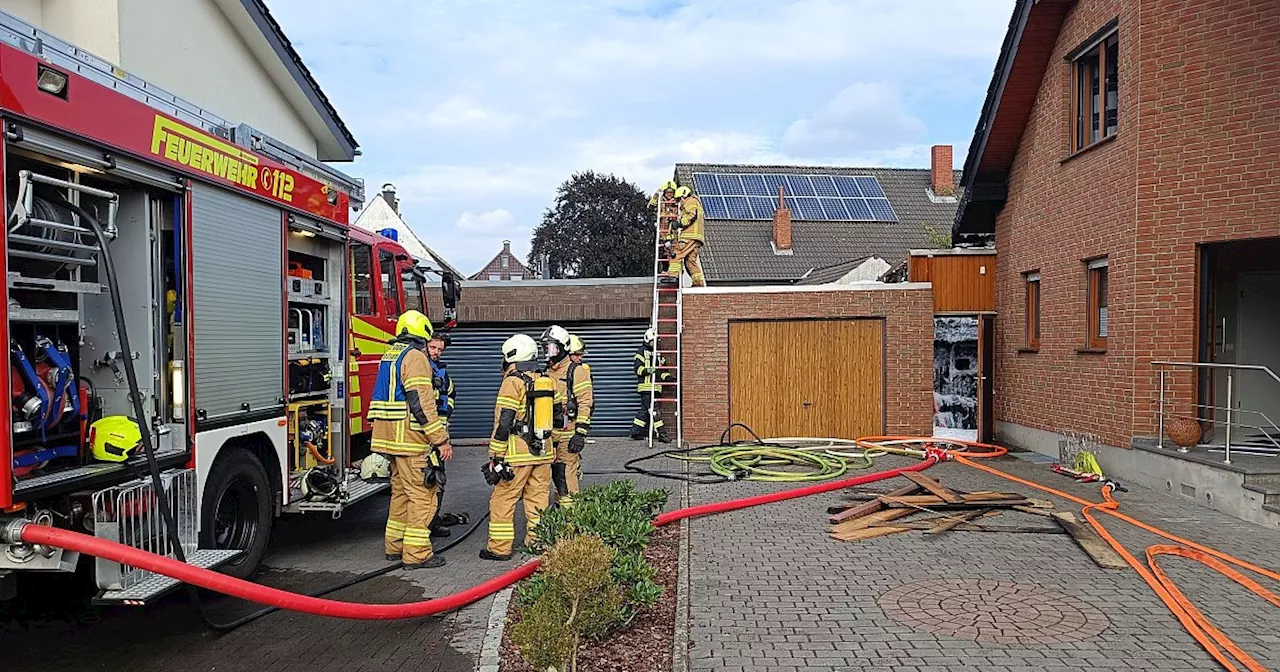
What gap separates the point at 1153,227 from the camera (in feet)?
32.4

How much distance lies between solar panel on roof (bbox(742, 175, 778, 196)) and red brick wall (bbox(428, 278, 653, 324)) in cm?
1540

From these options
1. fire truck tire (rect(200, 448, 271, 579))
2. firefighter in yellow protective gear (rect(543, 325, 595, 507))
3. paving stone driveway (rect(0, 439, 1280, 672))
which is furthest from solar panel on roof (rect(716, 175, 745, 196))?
fire truck tire (rect(200, 448, 271, 579))

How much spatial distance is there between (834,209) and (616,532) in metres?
27.2

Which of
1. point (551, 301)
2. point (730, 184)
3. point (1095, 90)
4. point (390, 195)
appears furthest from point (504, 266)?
point (1095, 90)

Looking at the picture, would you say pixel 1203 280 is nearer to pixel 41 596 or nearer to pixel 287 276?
pixel 287 276

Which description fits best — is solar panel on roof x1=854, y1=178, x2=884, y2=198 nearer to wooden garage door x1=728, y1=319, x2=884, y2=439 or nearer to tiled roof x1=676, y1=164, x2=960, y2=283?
tiled roof x1=676, y1=164, x2=960, y2=283

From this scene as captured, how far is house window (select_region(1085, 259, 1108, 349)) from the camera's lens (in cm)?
1127

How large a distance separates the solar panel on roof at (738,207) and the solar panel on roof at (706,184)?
53cm

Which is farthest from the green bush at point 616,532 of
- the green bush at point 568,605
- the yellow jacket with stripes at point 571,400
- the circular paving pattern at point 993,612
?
the circular paving pattern at point 993,612

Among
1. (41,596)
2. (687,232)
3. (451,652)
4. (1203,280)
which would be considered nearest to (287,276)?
(41,596)

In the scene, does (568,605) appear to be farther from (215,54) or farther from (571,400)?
(215,54)

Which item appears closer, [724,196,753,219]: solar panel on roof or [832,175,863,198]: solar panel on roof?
[724,196,753,219]: solar panel on roof

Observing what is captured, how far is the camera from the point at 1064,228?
1200cm

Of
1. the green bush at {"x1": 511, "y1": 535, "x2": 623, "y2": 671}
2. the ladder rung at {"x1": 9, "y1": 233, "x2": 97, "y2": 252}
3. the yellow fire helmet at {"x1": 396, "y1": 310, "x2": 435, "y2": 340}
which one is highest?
the ladder rung at {"x1": 9, "y1": 233, "x2": 97, "y2": 252}
